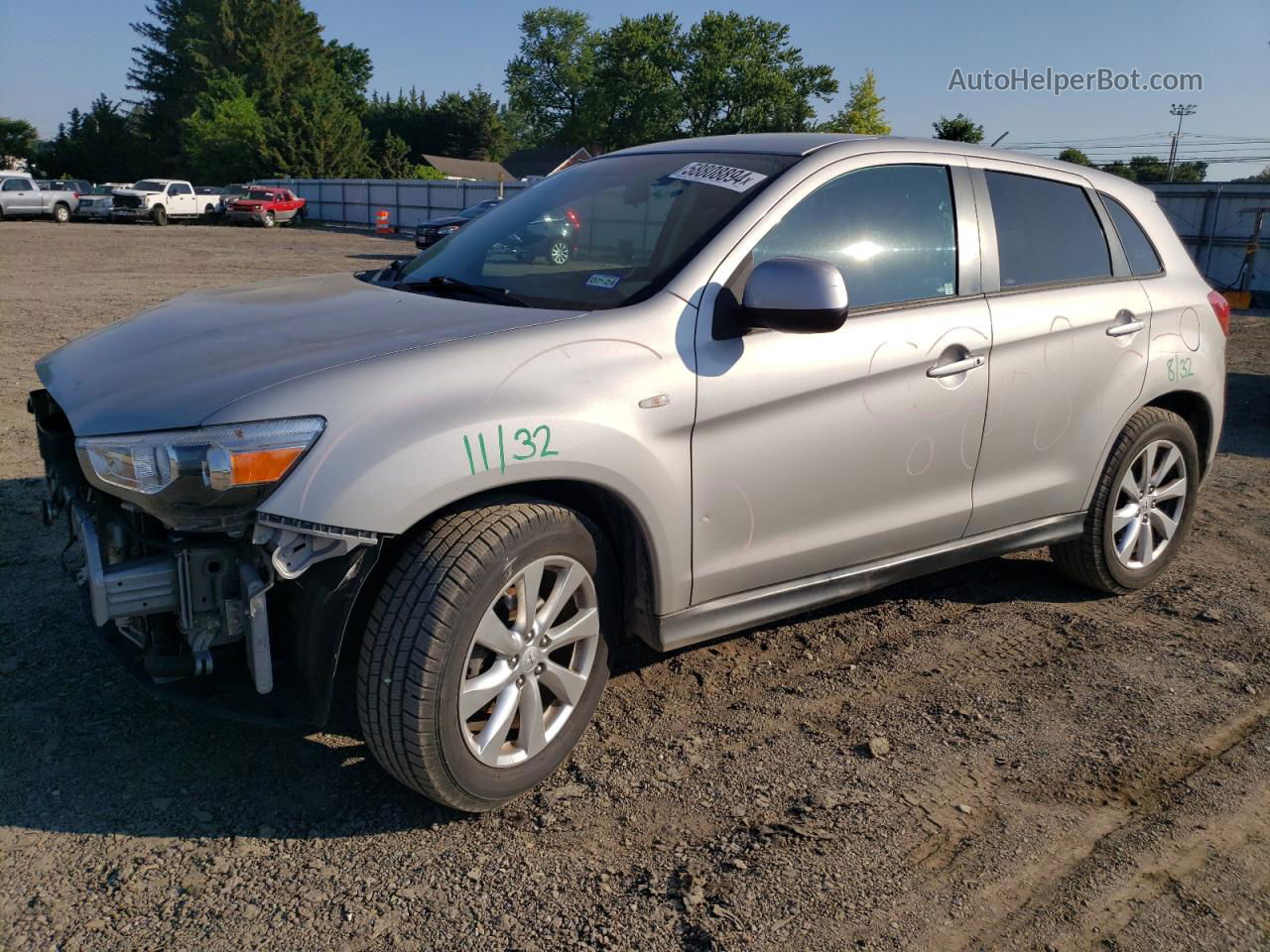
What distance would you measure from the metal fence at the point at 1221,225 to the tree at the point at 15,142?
70.0m

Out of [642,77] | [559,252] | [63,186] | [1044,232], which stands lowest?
[559,252]

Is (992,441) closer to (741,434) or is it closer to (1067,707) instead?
(1067,707)

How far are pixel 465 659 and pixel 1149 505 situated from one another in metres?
3.31

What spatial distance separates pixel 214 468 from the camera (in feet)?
7.97

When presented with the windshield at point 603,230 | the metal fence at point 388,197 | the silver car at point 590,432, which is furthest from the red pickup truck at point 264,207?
the windshield at point 603,230

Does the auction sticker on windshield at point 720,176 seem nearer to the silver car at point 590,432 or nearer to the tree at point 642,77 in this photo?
the silver car at point 590,432

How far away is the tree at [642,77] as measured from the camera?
74.5m

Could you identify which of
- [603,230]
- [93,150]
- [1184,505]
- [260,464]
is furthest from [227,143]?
[260,464]

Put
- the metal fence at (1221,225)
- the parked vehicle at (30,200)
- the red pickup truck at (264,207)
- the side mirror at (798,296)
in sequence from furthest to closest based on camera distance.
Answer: the red pickup truck at (264,207) → the parked vehicle at (30,200) → the metal fence at (1221,225) → the side mirror at (798,296)

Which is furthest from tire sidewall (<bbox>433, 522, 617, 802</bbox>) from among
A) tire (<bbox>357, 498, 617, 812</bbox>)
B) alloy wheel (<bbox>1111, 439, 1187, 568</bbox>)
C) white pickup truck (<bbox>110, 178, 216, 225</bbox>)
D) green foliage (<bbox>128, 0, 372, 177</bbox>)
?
Answer: green foliage (<bbox>128, 0, 372, 177</bbox>)

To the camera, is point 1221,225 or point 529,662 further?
point 1221,225

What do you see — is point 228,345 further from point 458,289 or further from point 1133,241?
point 1133,241

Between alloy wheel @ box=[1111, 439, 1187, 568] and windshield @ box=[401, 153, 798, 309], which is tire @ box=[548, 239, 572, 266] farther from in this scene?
alloy wheel @ box=[1111, 439, 1187, 568]

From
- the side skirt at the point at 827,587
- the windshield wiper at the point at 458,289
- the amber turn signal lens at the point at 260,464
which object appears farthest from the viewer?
the windshield wiper at the point at 458,289
